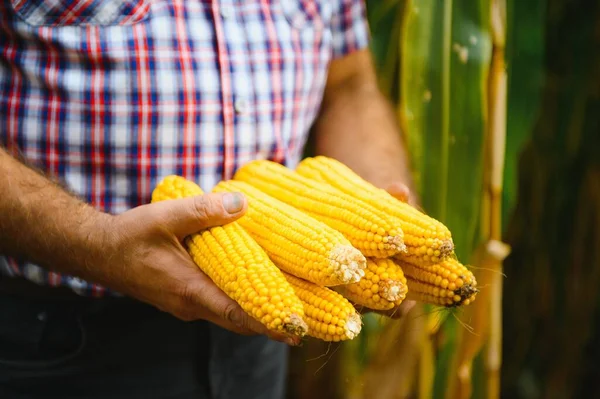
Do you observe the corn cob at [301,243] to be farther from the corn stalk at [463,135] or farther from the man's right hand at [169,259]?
the corn stalk at [463,135]

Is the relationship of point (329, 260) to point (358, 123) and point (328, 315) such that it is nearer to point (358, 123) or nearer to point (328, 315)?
point (328, 315)

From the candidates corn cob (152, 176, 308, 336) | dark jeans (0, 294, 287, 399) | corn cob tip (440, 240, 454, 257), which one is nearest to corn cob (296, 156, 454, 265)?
corn cob tip (440, 240, 454, 257)

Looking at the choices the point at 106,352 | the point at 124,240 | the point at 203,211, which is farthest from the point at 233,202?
the point at 106,352

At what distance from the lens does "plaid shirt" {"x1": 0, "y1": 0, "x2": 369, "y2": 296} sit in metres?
0.75

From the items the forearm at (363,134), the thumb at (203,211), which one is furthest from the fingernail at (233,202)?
the forearm at (363,134)

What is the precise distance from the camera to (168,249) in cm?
66

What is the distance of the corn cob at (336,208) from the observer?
579 millimetres

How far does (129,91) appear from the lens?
2.48 ft

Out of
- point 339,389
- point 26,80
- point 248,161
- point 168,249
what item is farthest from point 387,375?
point 26,80

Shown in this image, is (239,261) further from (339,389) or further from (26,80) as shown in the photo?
(339,389)

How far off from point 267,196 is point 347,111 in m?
0.42

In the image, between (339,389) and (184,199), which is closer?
(184,199)

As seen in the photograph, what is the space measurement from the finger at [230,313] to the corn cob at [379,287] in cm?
8

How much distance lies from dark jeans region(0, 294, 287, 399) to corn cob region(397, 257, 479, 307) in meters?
0.38
